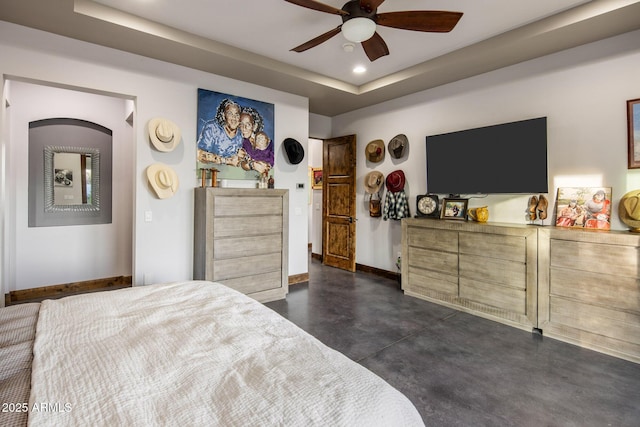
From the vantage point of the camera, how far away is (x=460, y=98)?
4.13 m

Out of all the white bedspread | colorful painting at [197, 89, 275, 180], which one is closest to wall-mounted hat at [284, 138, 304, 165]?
colorful painting at [197, 89, 275, 180]

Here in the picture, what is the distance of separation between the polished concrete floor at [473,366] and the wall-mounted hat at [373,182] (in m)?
1.89

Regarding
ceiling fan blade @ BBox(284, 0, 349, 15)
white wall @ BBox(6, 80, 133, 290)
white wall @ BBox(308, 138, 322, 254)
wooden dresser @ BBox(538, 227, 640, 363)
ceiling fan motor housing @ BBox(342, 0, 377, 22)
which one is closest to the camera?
ceiling fan blade @ BBox(284, 0, 349, 15)

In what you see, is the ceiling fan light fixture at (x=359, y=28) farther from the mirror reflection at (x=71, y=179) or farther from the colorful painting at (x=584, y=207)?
the mirror reflection at (x=71, y=179)

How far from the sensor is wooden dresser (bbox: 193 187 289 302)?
139 inches

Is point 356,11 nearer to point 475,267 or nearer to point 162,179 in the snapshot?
point 162,179

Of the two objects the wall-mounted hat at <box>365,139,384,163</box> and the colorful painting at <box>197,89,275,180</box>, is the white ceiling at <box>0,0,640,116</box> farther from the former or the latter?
the wall-mounted hat at <box>365,139,384,163</box>

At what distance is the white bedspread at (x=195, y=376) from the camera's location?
0.86 meters

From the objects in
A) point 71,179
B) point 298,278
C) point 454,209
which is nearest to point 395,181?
point 454,209

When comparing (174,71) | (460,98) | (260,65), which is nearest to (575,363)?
(460,98)

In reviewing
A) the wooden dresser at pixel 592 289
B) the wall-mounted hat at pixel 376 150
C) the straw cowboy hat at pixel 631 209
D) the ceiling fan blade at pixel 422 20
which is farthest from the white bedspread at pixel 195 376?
the wall-mounted hat at pixel 376 150

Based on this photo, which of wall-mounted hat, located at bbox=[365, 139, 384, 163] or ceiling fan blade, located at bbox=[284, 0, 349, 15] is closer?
ceiling fan blade, located at bbox=[284, 0, 349, 15]

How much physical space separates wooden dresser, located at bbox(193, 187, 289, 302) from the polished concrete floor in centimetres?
40

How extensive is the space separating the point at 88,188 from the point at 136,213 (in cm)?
142
